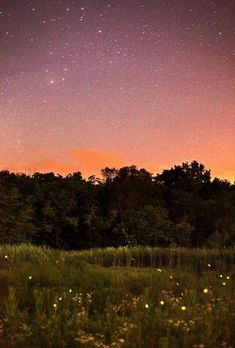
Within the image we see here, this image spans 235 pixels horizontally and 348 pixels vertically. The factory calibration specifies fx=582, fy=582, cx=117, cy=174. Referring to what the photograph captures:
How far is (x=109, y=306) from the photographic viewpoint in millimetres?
9250

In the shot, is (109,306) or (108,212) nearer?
(109,306)

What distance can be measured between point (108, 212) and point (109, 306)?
35953 mm

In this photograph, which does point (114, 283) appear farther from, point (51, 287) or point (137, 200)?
point (137, 200)

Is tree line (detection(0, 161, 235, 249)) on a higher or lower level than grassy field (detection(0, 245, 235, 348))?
higher

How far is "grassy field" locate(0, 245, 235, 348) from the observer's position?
784 centimetres

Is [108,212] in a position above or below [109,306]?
above

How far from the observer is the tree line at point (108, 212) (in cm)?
4049

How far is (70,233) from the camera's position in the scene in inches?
1676

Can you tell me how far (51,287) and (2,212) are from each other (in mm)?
Answer: 27148

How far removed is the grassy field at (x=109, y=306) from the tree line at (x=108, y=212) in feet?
80.3

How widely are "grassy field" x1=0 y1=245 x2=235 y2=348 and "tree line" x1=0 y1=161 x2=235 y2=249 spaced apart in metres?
24.5

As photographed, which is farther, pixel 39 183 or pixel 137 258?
pixel 39 183

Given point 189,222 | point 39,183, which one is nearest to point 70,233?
point 39,183

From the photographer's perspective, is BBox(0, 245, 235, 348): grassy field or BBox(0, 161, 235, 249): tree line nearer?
BBox(0, 245, 235, 348): grassy field
